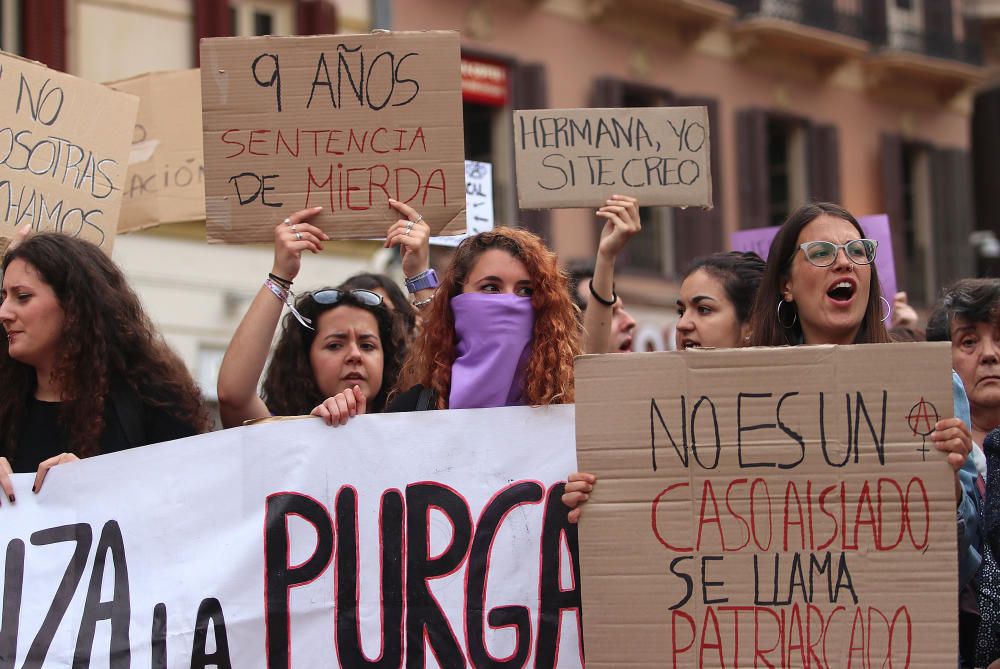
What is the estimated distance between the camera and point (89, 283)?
179 inches

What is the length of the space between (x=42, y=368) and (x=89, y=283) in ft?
0.85

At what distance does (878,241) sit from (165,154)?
97.9 inches

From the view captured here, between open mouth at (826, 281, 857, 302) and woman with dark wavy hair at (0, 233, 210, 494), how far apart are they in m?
1.68

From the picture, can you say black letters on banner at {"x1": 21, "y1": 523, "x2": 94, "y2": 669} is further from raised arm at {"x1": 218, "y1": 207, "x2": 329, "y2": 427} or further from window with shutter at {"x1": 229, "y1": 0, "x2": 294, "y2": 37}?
window with shutter at {"x1": 229, "y1": 0, "x2": 294, "y2": 37}

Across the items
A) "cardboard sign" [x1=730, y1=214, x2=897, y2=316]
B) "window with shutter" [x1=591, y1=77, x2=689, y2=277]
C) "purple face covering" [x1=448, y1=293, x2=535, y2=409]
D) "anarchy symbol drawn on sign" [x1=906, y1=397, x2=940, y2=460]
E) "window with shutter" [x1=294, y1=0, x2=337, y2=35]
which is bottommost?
"anarchy symbol drawn on sign" [x1=906, y1=397, x2=940, y2=460]

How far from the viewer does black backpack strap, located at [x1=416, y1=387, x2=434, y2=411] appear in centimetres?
424

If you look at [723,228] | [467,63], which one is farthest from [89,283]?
[723,228]

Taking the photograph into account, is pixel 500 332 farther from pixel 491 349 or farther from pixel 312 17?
pixel 312 17

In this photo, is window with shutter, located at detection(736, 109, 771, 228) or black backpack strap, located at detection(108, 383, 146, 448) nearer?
black backpack strap, located at detection(108, 383, 146, 448)

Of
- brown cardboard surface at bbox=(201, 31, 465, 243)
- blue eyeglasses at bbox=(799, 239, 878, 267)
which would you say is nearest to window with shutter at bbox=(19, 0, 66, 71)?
brown cardboard surface at bbox=(201, 31, 465, 243)

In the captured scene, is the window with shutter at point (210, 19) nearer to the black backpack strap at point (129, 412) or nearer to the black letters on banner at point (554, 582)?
the black backpack strap at point (129, 412)

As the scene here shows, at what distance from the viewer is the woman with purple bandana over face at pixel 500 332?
4.09m

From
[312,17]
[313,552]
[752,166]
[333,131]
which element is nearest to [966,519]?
[313,552]

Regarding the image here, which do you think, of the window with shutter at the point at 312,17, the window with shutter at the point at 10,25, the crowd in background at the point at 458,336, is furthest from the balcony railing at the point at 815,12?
the crowd in background at the point at 458,336
